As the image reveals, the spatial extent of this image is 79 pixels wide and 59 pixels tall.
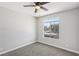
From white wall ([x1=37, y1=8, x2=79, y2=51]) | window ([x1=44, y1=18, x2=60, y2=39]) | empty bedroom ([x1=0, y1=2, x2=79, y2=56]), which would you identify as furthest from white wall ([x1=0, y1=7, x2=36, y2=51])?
white wall ([x1=37, y1=8, x2=79, y2=51])

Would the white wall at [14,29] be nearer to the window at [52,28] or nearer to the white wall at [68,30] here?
the window at [52,28]

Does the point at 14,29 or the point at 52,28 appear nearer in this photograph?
the point at 14,29

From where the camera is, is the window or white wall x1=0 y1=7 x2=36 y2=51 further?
the window

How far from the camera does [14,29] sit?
3311 millimetres

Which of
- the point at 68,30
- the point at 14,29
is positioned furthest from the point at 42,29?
the point at 14,29

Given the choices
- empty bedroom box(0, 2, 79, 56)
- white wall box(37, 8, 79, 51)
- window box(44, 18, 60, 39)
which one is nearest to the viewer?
empty bedroom box(0, 2, 79, 56)

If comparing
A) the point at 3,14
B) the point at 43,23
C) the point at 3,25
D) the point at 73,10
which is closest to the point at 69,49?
the point at 73,10

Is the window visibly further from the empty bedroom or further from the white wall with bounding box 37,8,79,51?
the white wall with bounding box 37,8,79,51

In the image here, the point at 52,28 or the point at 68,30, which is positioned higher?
the point at 52,28

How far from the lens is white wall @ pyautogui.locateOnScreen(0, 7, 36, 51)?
2818mm

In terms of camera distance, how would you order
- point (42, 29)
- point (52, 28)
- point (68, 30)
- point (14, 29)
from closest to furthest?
point (68, 30) < point (14, 29) < point (52, 28) < point (42, 29)

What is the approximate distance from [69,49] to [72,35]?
0.77 metres

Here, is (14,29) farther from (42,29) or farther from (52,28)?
(52,28)

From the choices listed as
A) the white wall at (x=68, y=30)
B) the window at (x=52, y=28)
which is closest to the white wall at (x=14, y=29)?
the window at (x=52, y=28)
